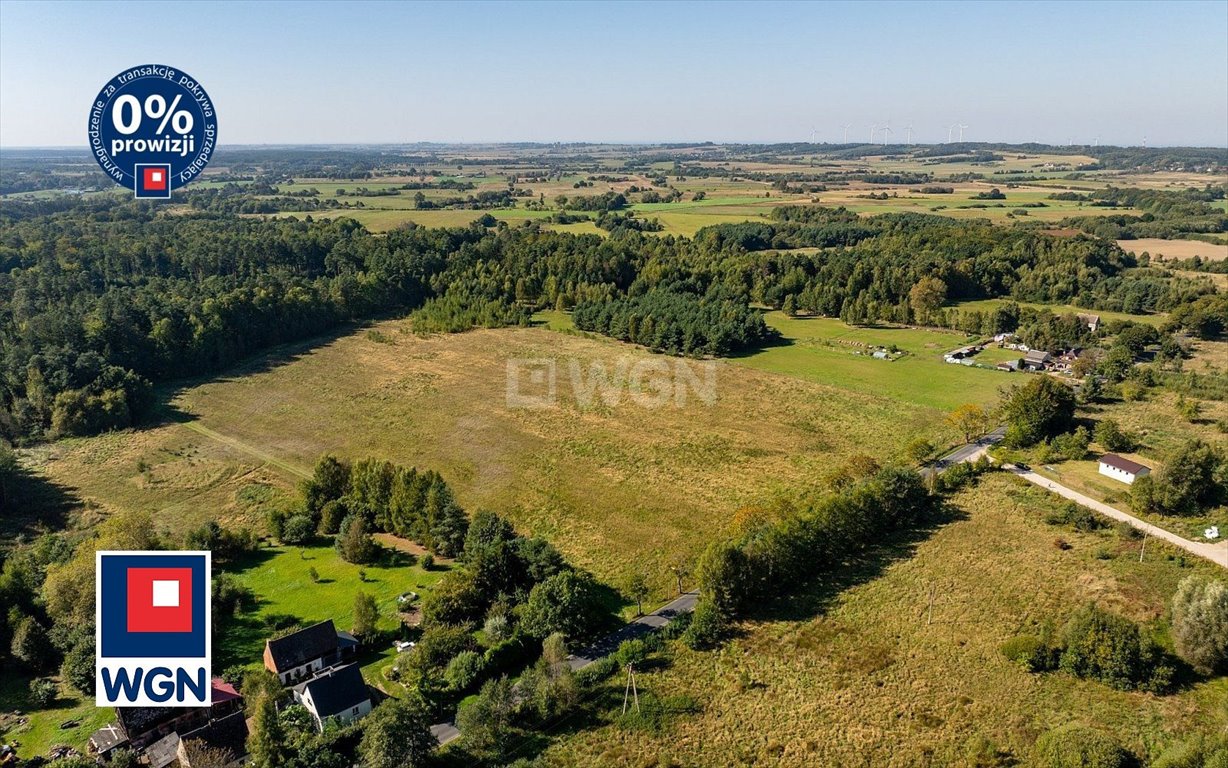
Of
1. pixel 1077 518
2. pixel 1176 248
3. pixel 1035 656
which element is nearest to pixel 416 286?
pixel 1077 518

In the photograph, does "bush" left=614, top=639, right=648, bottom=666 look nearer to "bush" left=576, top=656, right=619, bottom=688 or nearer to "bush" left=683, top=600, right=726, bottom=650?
"bush" left=576, top=656, right=619, bottom=688

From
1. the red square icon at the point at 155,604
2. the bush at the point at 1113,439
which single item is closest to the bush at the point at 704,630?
the red square icon at the point at 155,604

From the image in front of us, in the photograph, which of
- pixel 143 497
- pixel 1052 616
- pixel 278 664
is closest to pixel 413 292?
pixel 143 497

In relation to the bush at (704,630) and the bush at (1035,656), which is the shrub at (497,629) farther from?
the bush at (1035,656)

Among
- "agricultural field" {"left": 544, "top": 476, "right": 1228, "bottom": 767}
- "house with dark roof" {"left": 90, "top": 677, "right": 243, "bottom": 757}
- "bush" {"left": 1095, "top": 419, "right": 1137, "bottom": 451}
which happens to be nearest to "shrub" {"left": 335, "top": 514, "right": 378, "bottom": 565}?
"house with dark roof" {"left": 90, "top": 677, "right": 243, "bottom": 757}

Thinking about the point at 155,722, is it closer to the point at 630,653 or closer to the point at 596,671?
the point at 596,671

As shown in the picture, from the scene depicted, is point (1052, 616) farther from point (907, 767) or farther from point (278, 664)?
point (278, 664)

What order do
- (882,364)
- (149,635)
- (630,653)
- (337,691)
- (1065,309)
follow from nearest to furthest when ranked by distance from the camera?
(149,635)
(337,691)
(630,653)
(882,364)
(1065,309)

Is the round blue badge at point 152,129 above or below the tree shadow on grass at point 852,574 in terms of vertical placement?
above
